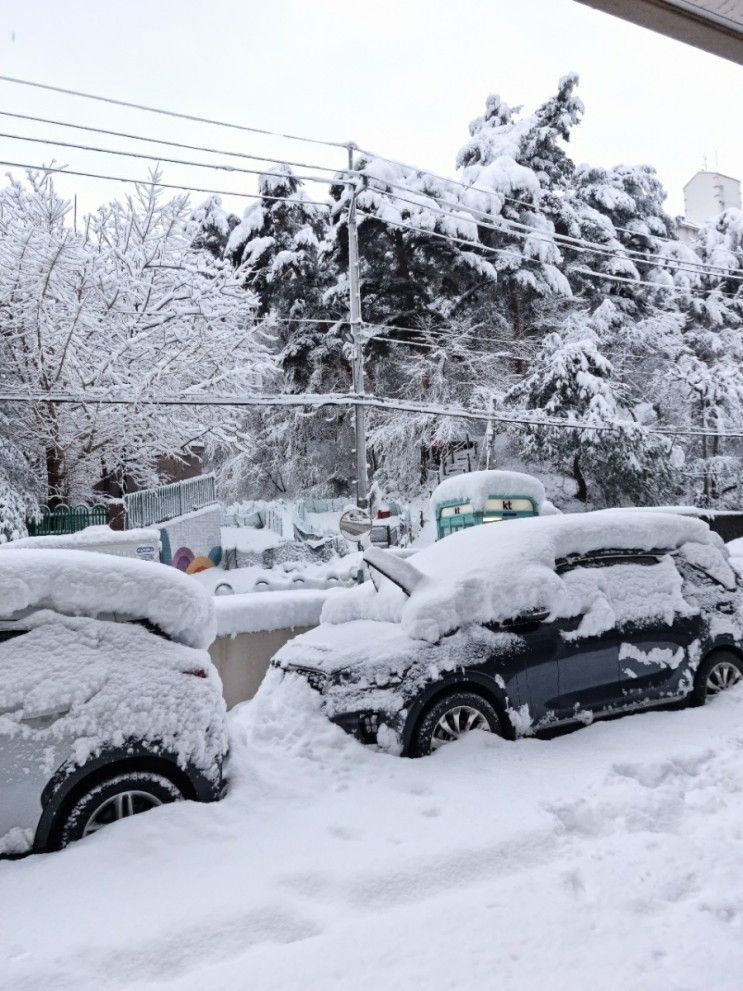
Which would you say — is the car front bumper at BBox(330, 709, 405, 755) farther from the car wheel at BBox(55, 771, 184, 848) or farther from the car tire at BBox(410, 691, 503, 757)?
the car wheel at BBox(55, 771, 184, 848)

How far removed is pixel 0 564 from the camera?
397cm

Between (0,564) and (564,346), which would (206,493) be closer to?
(564,346)

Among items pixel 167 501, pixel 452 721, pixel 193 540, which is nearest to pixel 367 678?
pixel 452 721

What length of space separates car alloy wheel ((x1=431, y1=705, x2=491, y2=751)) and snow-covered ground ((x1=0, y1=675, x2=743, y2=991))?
14cm

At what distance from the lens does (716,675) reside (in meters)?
6.32

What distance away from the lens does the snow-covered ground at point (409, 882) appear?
8.80 feet

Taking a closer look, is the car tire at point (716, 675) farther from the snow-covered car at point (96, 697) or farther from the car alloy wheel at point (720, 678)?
the snow-covered car at point (96, 697)

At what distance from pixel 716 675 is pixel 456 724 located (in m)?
2.64

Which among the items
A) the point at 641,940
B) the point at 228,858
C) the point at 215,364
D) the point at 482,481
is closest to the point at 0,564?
the point at 228,858

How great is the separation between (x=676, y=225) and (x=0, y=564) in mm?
37055

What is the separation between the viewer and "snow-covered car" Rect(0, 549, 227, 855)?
3.62m

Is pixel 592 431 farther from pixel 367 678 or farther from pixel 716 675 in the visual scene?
pixel 367 678

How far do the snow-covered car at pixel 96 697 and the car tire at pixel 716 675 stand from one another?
4034mm

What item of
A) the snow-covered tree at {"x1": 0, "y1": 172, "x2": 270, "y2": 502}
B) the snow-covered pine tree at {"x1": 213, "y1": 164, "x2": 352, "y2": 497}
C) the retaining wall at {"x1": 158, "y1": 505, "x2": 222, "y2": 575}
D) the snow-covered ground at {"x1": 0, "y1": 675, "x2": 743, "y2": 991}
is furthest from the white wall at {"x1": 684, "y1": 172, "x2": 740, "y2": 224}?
the snow-covered ground at {"x1": 0, "y1": 675, "x2": 743, "y2": 991}
